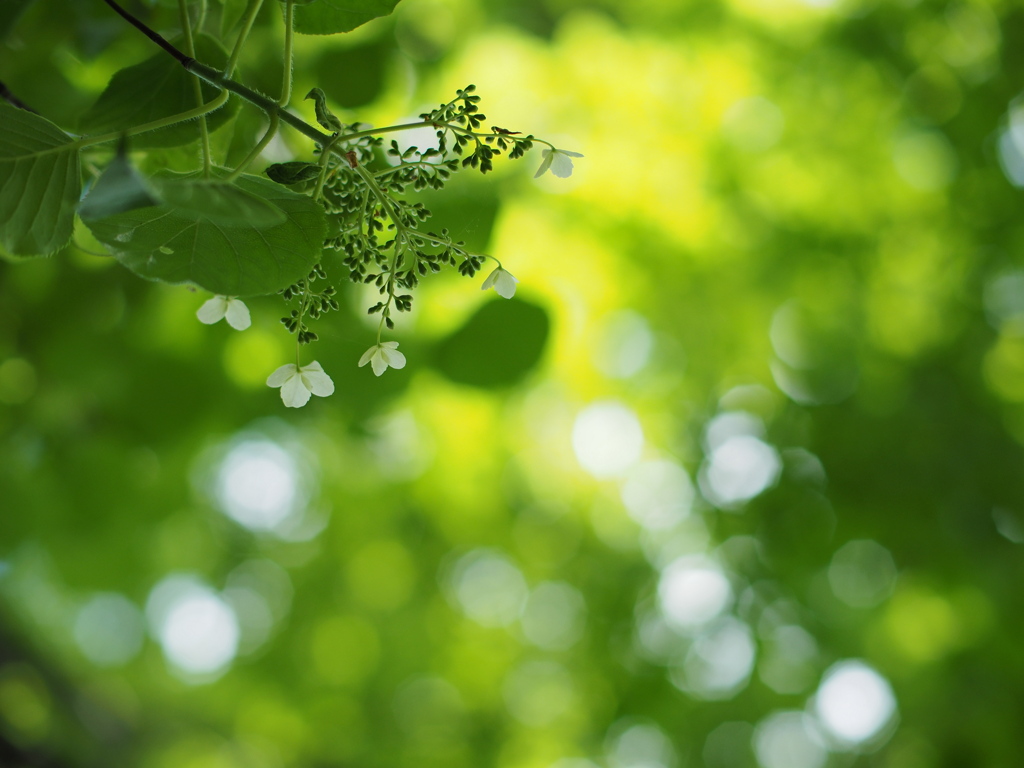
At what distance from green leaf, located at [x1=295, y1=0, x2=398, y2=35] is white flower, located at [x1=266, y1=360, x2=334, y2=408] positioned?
308mm

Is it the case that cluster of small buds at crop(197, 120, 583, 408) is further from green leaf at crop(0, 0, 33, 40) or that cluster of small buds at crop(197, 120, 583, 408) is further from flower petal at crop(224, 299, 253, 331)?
green leaf at crop(0, 0, 33, 40)

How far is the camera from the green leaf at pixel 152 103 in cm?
69

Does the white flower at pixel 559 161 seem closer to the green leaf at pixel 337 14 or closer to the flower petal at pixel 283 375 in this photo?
the green leaf at pixel 337 14

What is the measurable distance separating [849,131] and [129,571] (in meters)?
3.42

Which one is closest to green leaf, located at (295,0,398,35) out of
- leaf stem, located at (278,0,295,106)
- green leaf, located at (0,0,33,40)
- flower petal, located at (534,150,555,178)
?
leaf stem, located at (278,0,295,106)

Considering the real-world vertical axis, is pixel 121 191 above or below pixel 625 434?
below

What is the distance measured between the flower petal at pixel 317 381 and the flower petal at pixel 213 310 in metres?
0.13

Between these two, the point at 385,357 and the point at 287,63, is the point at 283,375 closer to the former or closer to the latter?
the point at 385,357

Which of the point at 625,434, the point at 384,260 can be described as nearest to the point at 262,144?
the point at 384,260

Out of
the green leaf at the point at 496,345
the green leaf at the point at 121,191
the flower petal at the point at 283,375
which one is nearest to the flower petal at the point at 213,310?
the flower petal at the point at 283,375

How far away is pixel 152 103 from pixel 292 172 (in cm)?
24

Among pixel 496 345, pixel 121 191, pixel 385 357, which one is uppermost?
pixel 496 345

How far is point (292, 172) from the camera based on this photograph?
0.58 m

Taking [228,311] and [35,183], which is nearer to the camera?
[35,183]
